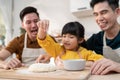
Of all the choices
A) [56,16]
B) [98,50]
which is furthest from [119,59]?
[56,16]

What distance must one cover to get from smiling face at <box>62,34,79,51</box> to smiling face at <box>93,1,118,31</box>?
25 cm

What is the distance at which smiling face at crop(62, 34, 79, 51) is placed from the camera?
147 cm

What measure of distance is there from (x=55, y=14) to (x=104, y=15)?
213cm

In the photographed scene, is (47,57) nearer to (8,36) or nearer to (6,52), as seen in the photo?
(6,52)

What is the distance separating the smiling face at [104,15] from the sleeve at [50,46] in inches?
15.0

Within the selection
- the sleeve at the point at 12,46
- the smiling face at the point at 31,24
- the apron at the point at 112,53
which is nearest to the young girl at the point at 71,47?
the apron at the point at 112,53

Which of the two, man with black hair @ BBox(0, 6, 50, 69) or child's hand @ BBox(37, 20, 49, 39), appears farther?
man with black hair @ BBox(0, 6, 50, 69)

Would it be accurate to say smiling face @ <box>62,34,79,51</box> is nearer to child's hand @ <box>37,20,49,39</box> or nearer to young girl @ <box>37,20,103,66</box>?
young girl @ <box>37,20,103,66</box>

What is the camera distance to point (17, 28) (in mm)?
3670

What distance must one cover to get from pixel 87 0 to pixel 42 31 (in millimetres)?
1921

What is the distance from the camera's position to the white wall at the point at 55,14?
3.20 metres

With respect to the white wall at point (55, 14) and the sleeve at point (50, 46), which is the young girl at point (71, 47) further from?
the white wall at point (55, 14)

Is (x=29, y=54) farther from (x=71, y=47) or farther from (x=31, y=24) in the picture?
(x=71, y=47)

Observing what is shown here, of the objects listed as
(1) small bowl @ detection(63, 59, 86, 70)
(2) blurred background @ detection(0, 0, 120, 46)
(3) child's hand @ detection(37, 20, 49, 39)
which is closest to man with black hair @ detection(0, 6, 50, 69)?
(3) child's hand @ detection(37, 20, 49, 39)
